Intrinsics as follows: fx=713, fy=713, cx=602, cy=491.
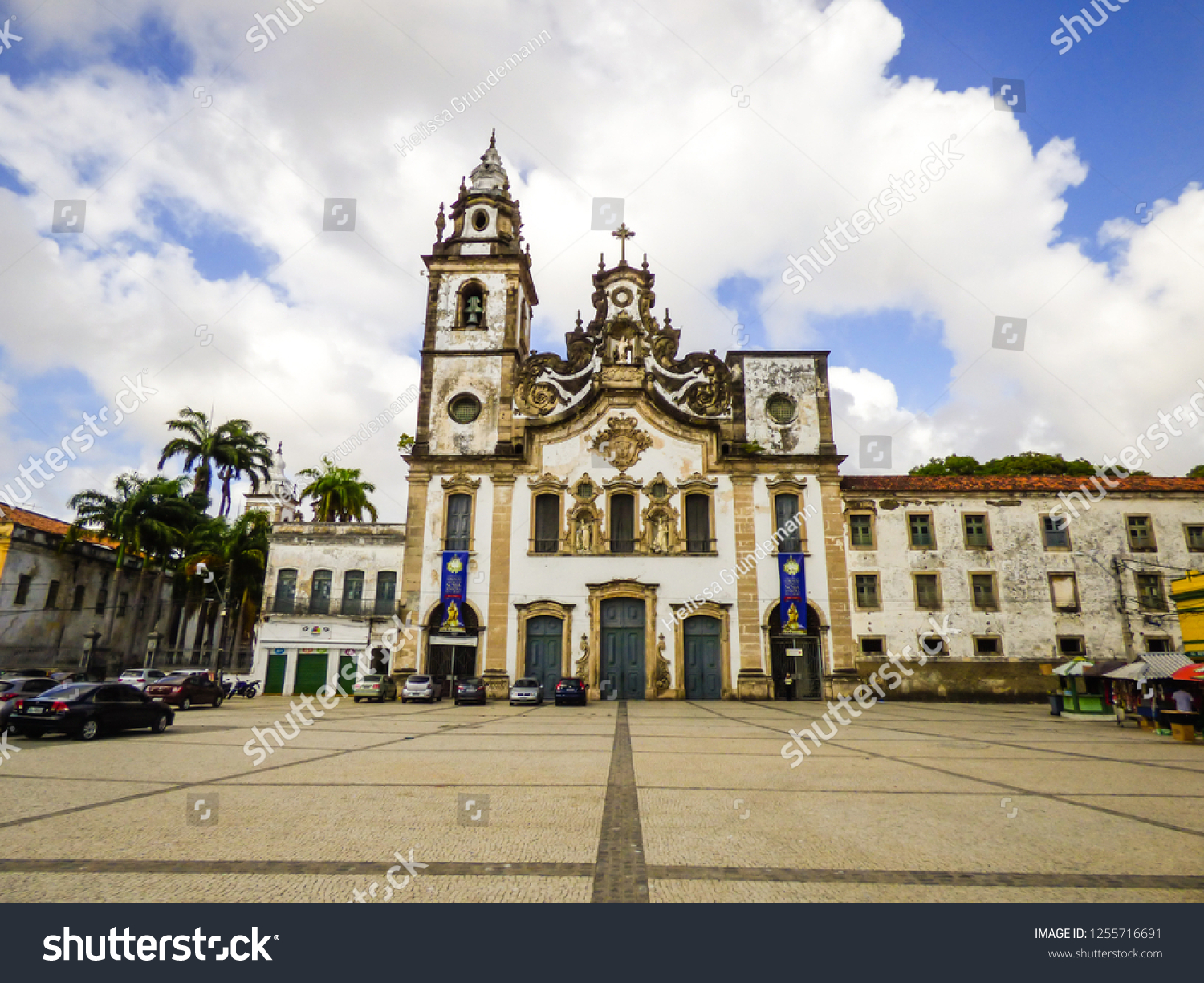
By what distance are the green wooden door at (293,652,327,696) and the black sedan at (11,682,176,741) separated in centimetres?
1771

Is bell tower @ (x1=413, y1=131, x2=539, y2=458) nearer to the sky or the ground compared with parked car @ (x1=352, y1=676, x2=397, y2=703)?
nearer to the sky

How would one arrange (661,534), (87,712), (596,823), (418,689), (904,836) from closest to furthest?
(904,836)
(596,823)
(87,712)
(418,689)
(661,534)

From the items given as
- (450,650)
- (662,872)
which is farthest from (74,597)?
(662,872)

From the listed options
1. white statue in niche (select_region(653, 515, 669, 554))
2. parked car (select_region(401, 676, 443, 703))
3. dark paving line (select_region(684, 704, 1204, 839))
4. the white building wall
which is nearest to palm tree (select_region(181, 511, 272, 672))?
parked car (select_region(401, 676, 443, 703))

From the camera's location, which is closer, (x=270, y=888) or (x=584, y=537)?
(x=270, y=888)

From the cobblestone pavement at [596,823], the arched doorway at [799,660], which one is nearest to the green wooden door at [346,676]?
the arched doorway at [799,660]

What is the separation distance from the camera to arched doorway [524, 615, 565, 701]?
29.7 meters

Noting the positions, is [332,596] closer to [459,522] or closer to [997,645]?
[459,522]

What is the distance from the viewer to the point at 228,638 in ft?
172

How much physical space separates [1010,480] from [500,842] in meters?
31.7

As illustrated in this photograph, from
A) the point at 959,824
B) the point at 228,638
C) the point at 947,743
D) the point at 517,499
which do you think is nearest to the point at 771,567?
the point at 517,499

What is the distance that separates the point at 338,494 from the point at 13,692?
96.7ft

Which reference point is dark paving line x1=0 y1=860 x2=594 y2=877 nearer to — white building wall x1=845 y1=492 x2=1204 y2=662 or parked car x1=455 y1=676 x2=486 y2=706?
parked car x1=455 y1=676 x2=486 y2=706

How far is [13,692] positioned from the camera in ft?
54.2
